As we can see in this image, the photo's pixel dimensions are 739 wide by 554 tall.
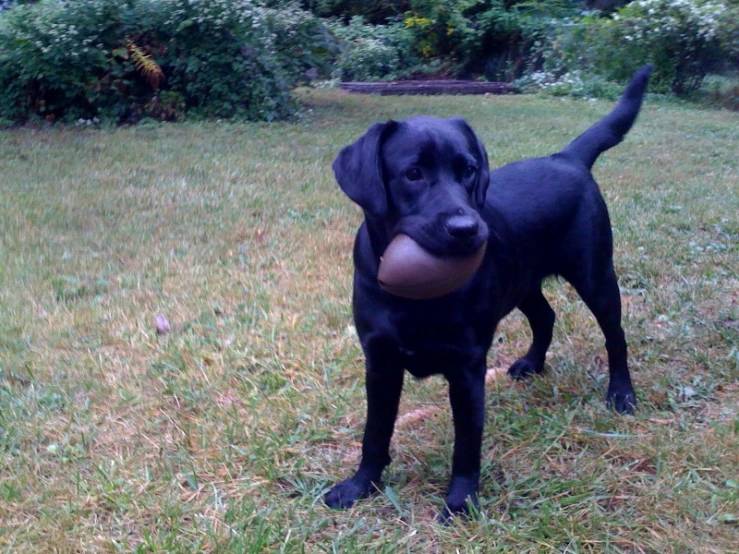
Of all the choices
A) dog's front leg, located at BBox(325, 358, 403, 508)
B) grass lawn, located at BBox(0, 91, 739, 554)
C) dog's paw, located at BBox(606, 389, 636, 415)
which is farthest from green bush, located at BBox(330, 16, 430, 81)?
dog's front leg, located at BBox(325, 358, 403, 508)

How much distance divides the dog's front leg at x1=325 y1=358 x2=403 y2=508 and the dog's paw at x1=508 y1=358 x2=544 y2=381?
107cm

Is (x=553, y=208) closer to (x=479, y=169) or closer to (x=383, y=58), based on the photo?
(x=479, y=169)

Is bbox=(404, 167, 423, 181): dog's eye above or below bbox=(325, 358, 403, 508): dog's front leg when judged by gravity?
above

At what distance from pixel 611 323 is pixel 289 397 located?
1433 mm

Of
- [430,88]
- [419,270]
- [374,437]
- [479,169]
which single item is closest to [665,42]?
[430,88]

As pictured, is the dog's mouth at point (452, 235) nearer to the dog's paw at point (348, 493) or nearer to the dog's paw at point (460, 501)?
the dog's paw at point (460, 501)

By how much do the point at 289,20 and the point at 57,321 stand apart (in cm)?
848

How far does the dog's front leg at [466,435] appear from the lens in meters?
2.64

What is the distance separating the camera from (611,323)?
3.50 meters

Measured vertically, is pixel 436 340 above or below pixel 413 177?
below

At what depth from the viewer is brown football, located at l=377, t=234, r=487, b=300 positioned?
2350 millimetres

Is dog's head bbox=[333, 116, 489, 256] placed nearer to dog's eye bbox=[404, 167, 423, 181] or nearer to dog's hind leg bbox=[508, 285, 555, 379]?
dog's eye bbox=[404, 167, 423, 181]

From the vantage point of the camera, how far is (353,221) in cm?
628

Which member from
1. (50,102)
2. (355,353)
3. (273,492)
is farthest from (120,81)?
(273,492)
